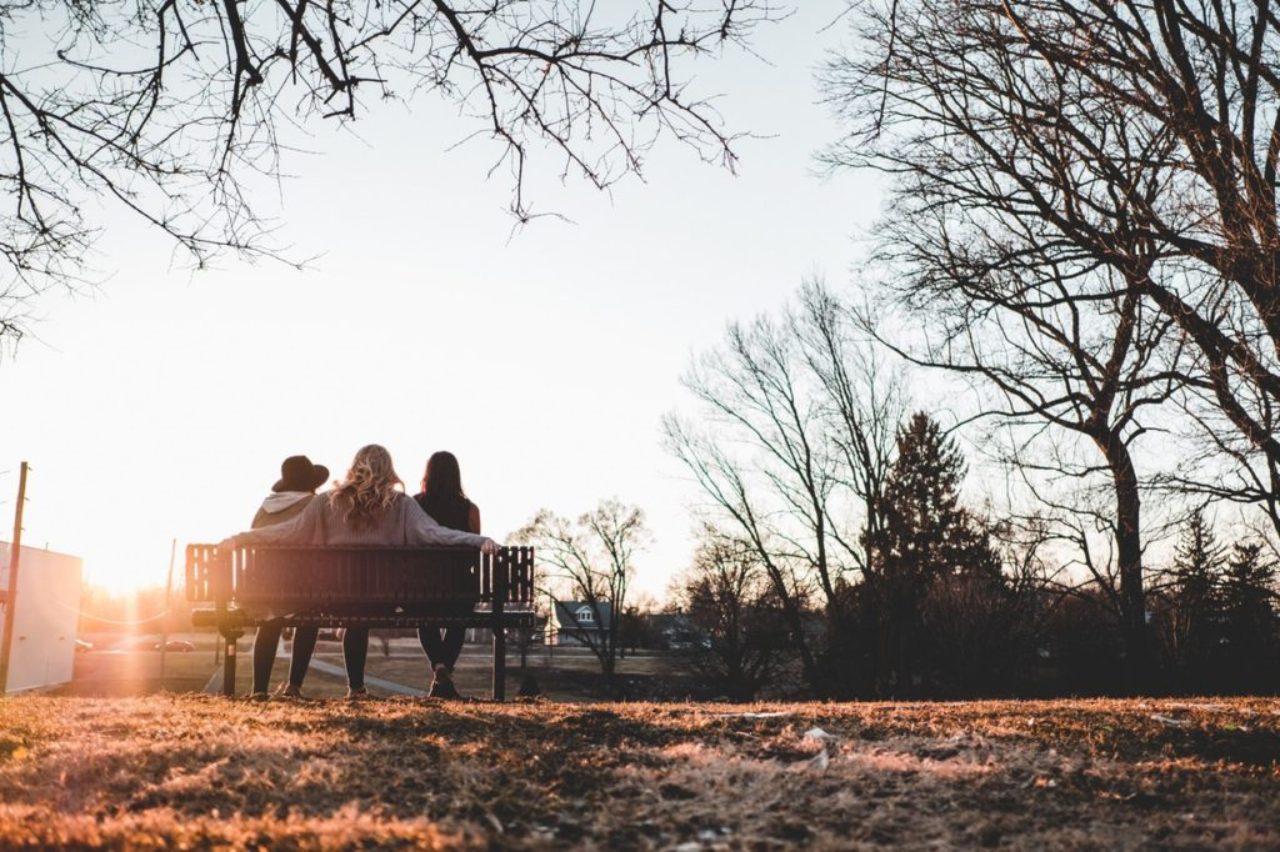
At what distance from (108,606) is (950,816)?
173m

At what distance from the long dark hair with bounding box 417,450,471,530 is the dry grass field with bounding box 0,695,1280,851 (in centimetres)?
270

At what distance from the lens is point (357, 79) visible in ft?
16.7

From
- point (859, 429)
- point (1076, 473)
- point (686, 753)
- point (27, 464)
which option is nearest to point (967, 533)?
point (859, 429)

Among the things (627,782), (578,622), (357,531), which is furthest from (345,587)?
(578,622)

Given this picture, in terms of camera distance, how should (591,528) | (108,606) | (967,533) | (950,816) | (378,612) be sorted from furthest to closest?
→ (108,606) → (591,528) → (967,533) → (378,612) → (950,816)

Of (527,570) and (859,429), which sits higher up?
(859,429)

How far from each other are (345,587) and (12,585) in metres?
30.8

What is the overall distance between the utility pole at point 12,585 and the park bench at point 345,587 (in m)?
28.8

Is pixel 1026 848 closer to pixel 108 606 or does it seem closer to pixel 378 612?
pixel 378 612

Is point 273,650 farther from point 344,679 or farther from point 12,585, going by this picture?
point 344,679

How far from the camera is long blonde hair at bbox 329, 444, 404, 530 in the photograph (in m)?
7.18

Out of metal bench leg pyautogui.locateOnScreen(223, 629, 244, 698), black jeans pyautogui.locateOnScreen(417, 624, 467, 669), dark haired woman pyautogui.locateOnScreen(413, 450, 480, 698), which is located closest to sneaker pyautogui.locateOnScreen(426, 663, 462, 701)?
black jeans pyautogui.locateOnScreen(417, 624, 467, 669)

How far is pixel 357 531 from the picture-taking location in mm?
7348

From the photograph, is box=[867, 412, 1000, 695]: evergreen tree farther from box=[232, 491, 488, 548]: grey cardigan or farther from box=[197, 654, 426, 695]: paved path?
box=[197, 654, 426, 695]: paved path
